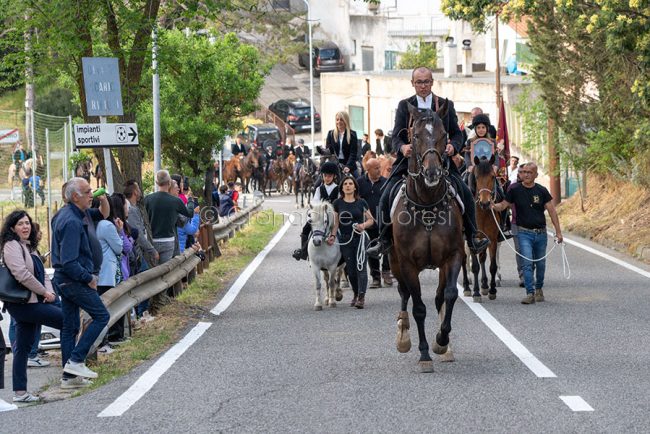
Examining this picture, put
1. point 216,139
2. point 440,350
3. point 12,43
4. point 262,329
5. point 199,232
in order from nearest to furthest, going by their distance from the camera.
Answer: point 440,350 → point 262,329 → point 12,43 → point 199,232 → point 216,139

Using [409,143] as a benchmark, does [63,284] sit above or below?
below

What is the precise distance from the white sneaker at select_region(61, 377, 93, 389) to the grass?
115 mm

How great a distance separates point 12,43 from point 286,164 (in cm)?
3956

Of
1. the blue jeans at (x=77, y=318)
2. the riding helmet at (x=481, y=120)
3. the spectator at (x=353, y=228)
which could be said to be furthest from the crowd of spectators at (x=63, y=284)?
the riding helmet at (x=481, y=120)

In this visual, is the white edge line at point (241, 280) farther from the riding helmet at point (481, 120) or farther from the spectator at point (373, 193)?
the riding helmet at point (481, 120)

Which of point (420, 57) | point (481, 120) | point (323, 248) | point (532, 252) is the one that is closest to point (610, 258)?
point (481, 120)

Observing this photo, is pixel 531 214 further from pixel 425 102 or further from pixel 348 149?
pixel 425 102

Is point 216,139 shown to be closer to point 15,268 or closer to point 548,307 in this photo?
point 548,307

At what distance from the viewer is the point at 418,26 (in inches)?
3484

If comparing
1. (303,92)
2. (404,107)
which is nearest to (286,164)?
(303,92)

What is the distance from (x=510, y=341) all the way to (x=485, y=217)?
5248 millimetres

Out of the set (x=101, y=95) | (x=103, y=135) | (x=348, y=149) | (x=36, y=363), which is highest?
(x=101, y=95)

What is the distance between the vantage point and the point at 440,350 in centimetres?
1286

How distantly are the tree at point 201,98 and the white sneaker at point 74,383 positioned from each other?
1910 cm
